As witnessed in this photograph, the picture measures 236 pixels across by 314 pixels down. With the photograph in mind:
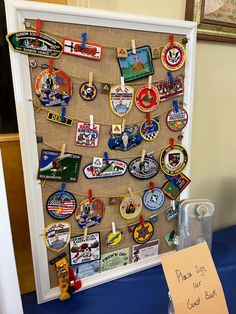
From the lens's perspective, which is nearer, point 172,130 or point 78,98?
point 78,98

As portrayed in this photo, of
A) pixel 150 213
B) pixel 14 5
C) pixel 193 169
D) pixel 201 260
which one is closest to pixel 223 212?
pixel 193 169

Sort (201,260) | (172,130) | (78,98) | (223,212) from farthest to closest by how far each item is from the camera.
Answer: (223,212) < (172,130) < (78,98) < (201,260)

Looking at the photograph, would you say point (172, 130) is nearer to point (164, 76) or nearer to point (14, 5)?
point (164, 76)

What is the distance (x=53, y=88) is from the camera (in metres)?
0.58

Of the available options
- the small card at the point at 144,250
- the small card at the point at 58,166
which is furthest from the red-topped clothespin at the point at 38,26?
the small card at the point at 144,250

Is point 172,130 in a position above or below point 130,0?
below

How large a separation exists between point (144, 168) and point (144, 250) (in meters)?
0.26

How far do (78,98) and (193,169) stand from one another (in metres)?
0.56

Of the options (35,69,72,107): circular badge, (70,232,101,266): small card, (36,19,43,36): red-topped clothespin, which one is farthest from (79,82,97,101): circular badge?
(70,232,101,266): small card

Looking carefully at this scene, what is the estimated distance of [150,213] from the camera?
0.76m

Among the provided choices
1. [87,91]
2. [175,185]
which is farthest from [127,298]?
[87,91]

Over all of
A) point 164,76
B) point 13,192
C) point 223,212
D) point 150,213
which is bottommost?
point 223,212

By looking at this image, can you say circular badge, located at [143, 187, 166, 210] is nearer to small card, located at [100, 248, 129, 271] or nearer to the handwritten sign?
small card, located at [100, 248, 129, 271]

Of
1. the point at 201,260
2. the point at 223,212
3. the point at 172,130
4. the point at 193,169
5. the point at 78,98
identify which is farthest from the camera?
the point at 223,212
